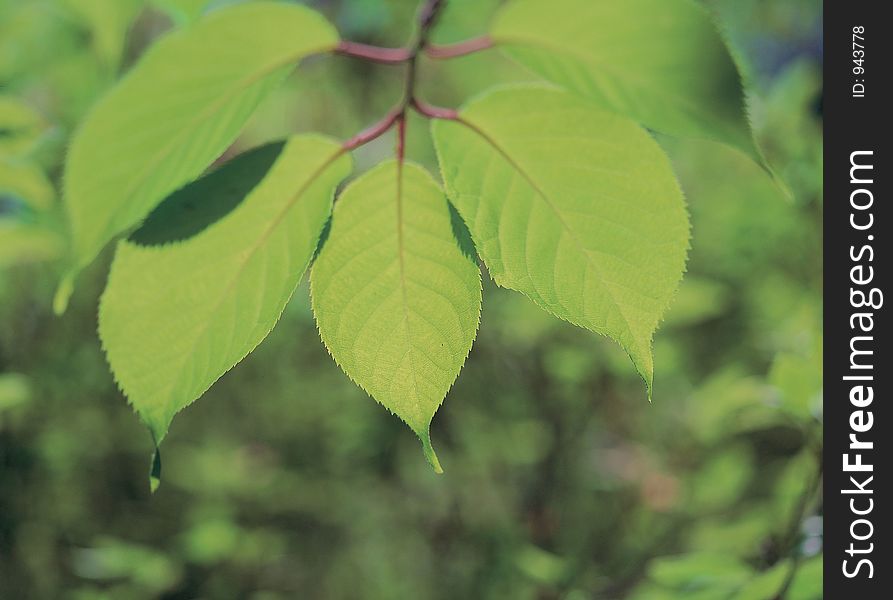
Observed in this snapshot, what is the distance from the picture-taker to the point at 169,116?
33cm

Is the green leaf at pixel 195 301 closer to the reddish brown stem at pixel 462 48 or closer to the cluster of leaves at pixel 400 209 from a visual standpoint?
the cluster of leaves at pixel 400 209

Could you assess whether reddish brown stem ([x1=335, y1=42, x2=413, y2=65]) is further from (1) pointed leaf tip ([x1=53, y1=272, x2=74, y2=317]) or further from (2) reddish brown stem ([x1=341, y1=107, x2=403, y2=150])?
(1) pointed leaf tip ([x1=53, y1=272, x2=74, y2=317])

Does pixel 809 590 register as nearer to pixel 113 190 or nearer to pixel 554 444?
pixel 113 190

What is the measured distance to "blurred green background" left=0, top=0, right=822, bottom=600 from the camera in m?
1.31

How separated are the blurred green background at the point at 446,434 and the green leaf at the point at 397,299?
0.79 meters

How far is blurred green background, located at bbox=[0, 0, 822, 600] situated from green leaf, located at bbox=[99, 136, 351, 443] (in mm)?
752

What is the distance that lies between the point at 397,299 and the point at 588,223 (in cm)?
10

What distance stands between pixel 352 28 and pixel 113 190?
1016mm

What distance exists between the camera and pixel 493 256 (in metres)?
0.33

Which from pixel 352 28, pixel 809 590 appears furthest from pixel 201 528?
pixel 809 590

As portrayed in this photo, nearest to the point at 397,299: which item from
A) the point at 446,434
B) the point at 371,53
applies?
the point at 371,53
